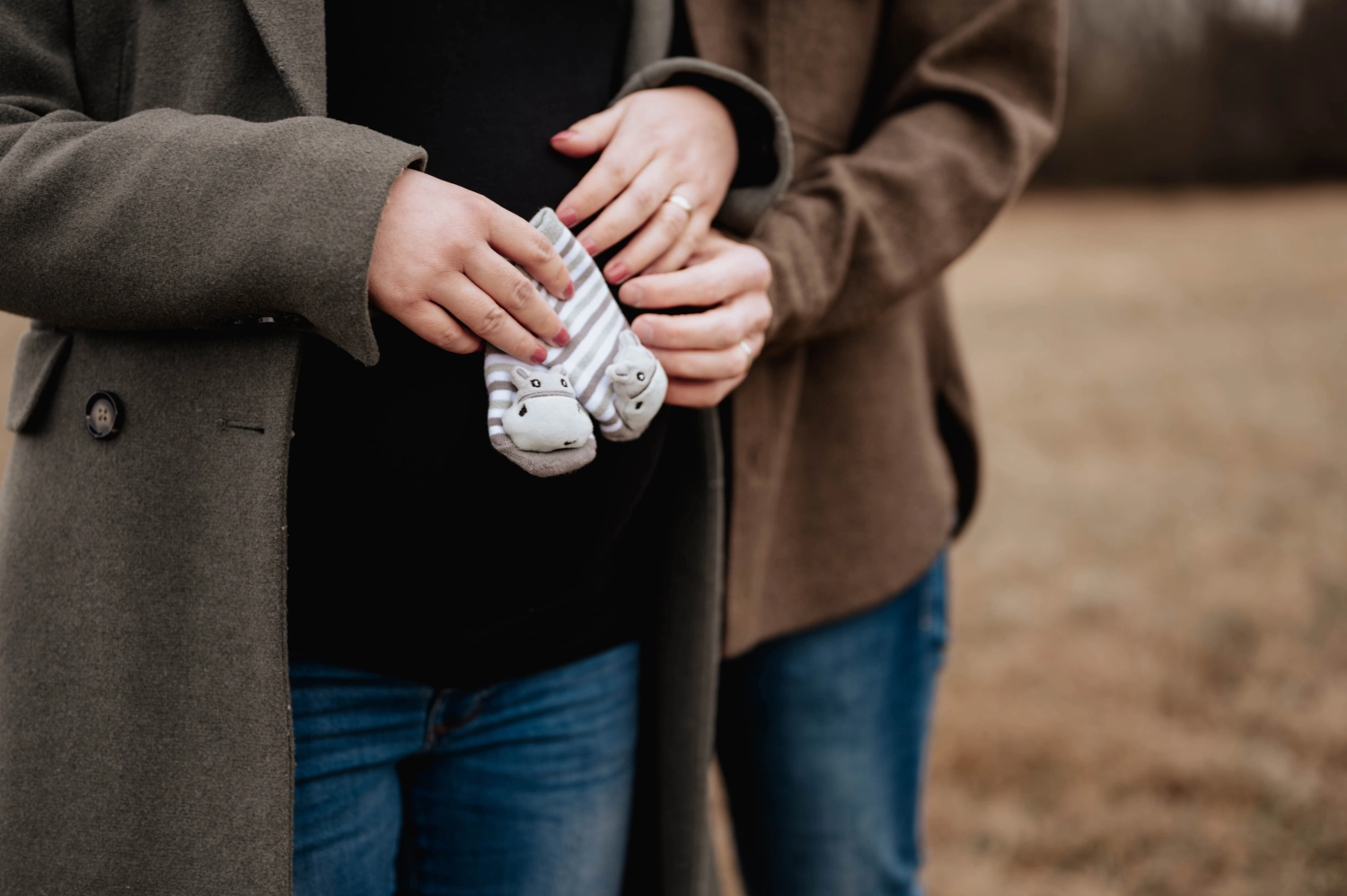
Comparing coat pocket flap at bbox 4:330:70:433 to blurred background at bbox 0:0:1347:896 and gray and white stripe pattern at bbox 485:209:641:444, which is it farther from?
blurred background at bbox 0:0:1347:896

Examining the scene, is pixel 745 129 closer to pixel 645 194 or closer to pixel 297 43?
pixel 645 194

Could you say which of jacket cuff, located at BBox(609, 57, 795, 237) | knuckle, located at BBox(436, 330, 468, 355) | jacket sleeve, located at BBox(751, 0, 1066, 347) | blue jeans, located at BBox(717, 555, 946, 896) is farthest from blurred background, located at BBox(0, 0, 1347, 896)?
knuckle, located at BBox(436, 330, 468, 355)

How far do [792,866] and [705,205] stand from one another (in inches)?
36.5

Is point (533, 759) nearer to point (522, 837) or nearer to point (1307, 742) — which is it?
point (522, 837)

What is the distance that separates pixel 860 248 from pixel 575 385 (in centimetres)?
43

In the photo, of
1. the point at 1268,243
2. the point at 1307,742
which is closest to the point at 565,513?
the point at 1307,742

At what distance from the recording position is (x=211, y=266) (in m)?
0.78

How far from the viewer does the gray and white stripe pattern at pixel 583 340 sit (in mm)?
871

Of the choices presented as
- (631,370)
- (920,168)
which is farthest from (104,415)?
(920,168)

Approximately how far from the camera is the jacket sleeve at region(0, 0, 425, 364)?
2.54 ft

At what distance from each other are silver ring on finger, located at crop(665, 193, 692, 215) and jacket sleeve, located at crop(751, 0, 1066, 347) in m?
0.12

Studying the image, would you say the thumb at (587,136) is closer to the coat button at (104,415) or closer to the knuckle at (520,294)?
the knuckle at (520,294)

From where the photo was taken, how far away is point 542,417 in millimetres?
826

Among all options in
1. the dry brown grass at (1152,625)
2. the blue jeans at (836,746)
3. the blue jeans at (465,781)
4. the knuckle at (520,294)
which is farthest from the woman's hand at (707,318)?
the dry brown grass at (1152,625)
